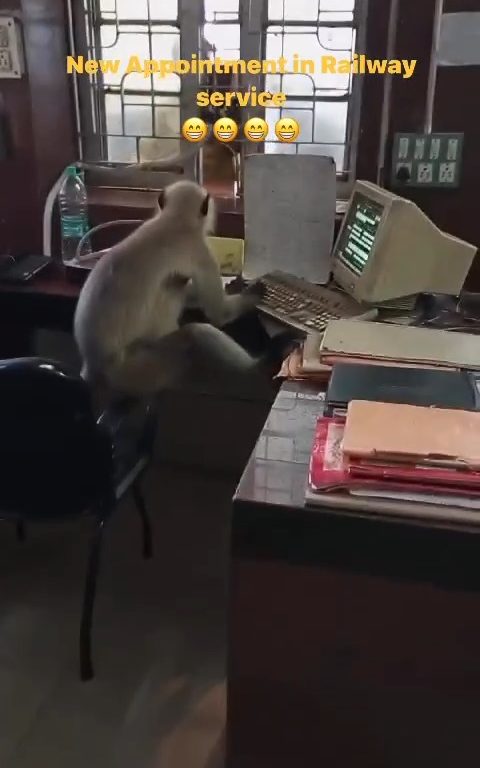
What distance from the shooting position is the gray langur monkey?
6.23 ft

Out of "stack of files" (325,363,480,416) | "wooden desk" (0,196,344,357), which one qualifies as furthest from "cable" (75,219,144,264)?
"stack of files" (325,363,480,416)

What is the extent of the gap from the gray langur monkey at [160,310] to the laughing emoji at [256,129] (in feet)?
1.25

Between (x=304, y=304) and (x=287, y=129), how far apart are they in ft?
2.52

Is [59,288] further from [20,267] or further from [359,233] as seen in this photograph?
[359,233]

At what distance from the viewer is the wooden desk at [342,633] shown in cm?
105

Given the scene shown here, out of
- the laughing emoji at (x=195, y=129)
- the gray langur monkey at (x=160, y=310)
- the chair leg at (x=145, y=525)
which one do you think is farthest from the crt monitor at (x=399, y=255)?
the chair leg at (x=145, y=525)

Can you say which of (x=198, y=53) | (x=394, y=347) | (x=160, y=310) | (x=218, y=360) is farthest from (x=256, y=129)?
(x=394, y=347)

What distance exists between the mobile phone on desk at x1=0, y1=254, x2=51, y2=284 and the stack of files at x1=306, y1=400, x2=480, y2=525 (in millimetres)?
1285

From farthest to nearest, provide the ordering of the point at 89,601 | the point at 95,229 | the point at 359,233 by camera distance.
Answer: the point at 95,229, the point at 359,233, the point at 89,601

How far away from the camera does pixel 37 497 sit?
5.21 feet

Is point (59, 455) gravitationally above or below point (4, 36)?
below

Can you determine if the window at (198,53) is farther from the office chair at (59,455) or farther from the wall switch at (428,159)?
the office chair at (59,455)

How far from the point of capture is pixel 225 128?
2.32m

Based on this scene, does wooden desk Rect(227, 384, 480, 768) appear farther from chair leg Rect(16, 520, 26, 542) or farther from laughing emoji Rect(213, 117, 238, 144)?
laughing emoji Rect(213, 117, 238, 144)
